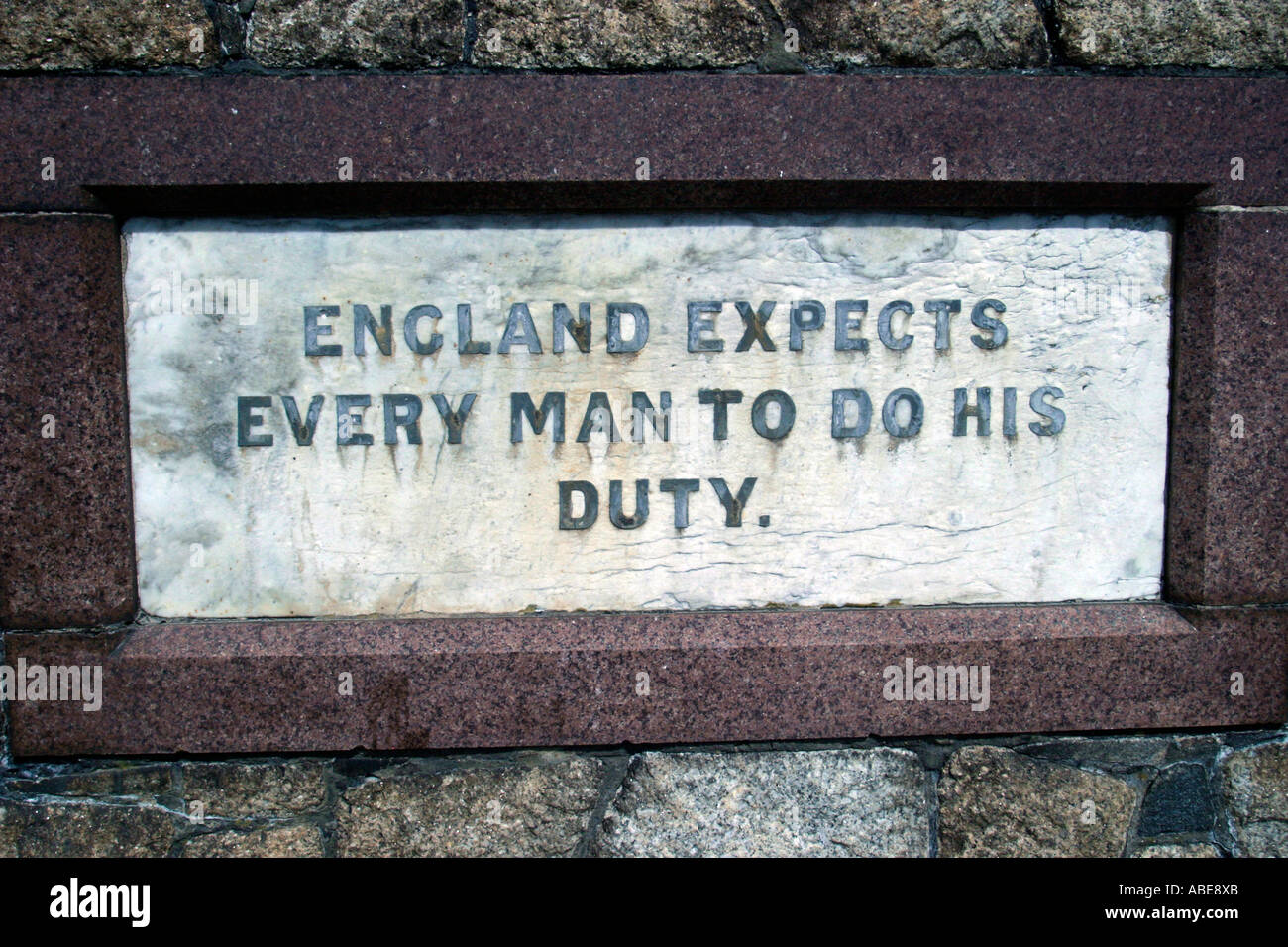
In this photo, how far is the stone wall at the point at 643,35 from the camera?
1.85m

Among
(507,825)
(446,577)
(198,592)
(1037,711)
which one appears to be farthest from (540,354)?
(1037,711)

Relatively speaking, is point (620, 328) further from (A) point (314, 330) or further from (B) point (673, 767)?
(B) point (673, 767)

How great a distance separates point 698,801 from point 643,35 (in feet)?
6.14

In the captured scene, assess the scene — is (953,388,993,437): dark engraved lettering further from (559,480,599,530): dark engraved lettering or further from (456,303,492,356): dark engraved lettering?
(456,303,492,356): dark engraved lettering

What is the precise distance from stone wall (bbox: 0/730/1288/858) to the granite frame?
0.08m

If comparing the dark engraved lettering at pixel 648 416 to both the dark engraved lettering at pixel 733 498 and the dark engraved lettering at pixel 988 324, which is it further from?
the dark engraved lettering at pixel 988 324

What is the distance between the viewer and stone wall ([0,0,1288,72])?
1.85 m

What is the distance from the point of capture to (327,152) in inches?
73.3

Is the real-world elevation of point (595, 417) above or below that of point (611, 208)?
below

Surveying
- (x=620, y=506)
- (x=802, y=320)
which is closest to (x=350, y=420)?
(x=620, y=506)

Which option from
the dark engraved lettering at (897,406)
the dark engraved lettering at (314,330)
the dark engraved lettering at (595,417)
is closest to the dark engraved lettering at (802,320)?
the dark engraved lettering at (897,406)

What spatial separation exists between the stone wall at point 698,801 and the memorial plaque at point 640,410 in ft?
1.29

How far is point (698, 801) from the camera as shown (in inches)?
78.7

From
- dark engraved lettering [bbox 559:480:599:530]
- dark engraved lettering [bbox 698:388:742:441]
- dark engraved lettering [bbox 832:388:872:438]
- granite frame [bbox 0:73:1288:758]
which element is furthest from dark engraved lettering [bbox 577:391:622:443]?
dark engraved lettering [bbox 832:388:872:438]
